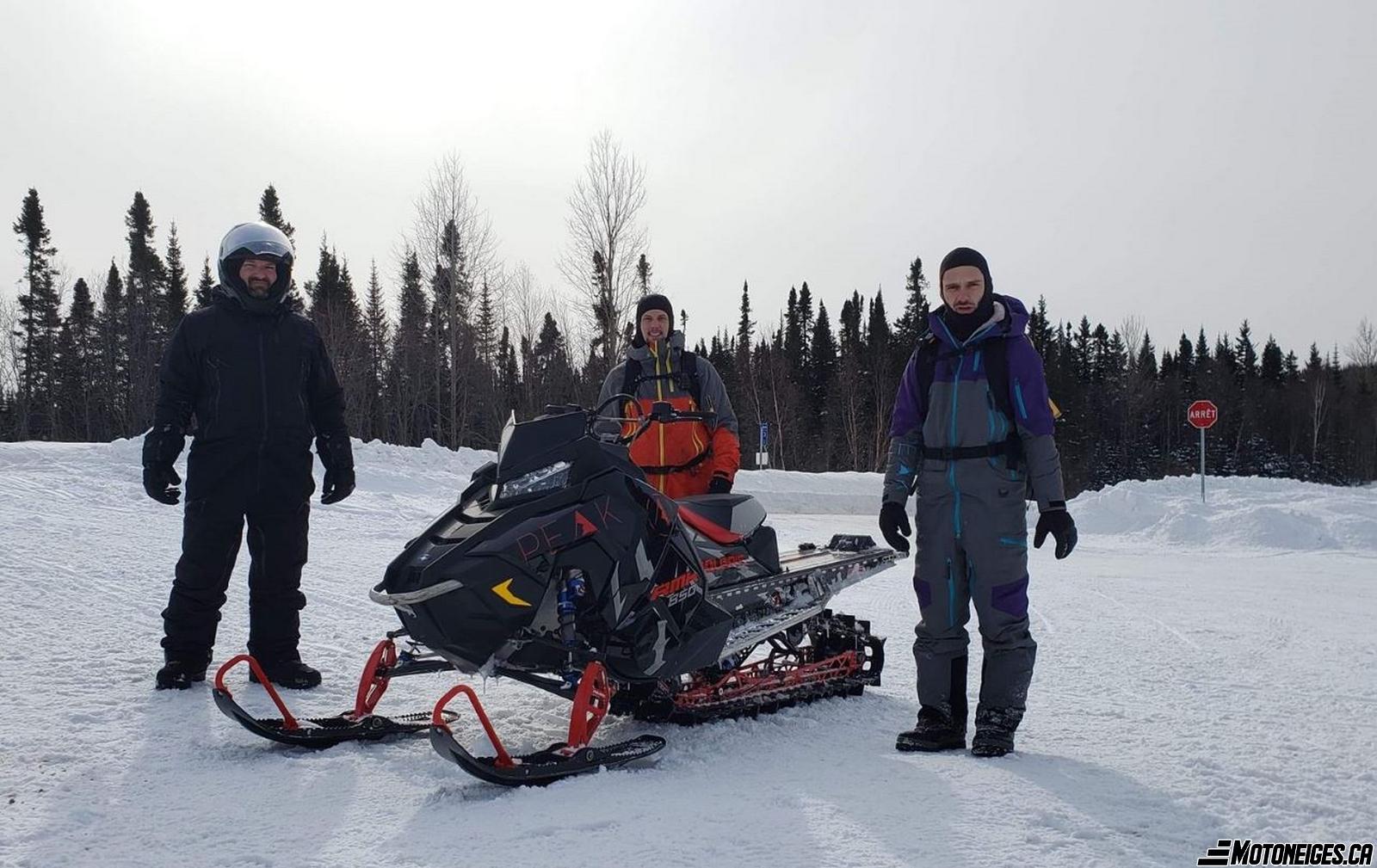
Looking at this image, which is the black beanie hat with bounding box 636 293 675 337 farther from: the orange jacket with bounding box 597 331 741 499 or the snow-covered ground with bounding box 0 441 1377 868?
the snow-covered ground with bounding box 0 441 1377 868

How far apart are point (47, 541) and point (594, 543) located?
5584mm

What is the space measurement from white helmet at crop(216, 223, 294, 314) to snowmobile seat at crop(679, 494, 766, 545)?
208cm

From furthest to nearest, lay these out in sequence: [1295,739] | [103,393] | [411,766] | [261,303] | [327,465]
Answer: [103,393], [327,465], [261,303], [1295,739], [411,766]

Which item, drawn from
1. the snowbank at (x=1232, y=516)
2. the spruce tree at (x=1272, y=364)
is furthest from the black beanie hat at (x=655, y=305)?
the spruce tree at (x=1272, y=364)

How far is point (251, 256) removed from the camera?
3965mm

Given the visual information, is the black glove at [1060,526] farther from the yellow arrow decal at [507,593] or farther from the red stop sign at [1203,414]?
the red stop sign at [1203,414]

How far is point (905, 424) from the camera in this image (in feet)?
11.7

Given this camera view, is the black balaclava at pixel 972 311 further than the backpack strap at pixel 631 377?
No

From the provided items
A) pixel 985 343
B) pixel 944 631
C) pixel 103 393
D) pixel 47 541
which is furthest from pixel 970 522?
pixel 103 393

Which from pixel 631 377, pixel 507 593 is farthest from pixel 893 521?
pixel 631 377

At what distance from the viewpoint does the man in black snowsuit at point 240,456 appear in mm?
3814

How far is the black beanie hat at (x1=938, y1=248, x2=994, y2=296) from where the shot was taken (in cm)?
338

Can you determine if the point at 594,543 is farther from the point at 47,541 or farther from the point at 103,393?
the point at 103,393

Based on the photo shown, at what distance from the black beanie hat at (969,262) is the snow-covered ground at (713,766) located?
1716 mm
